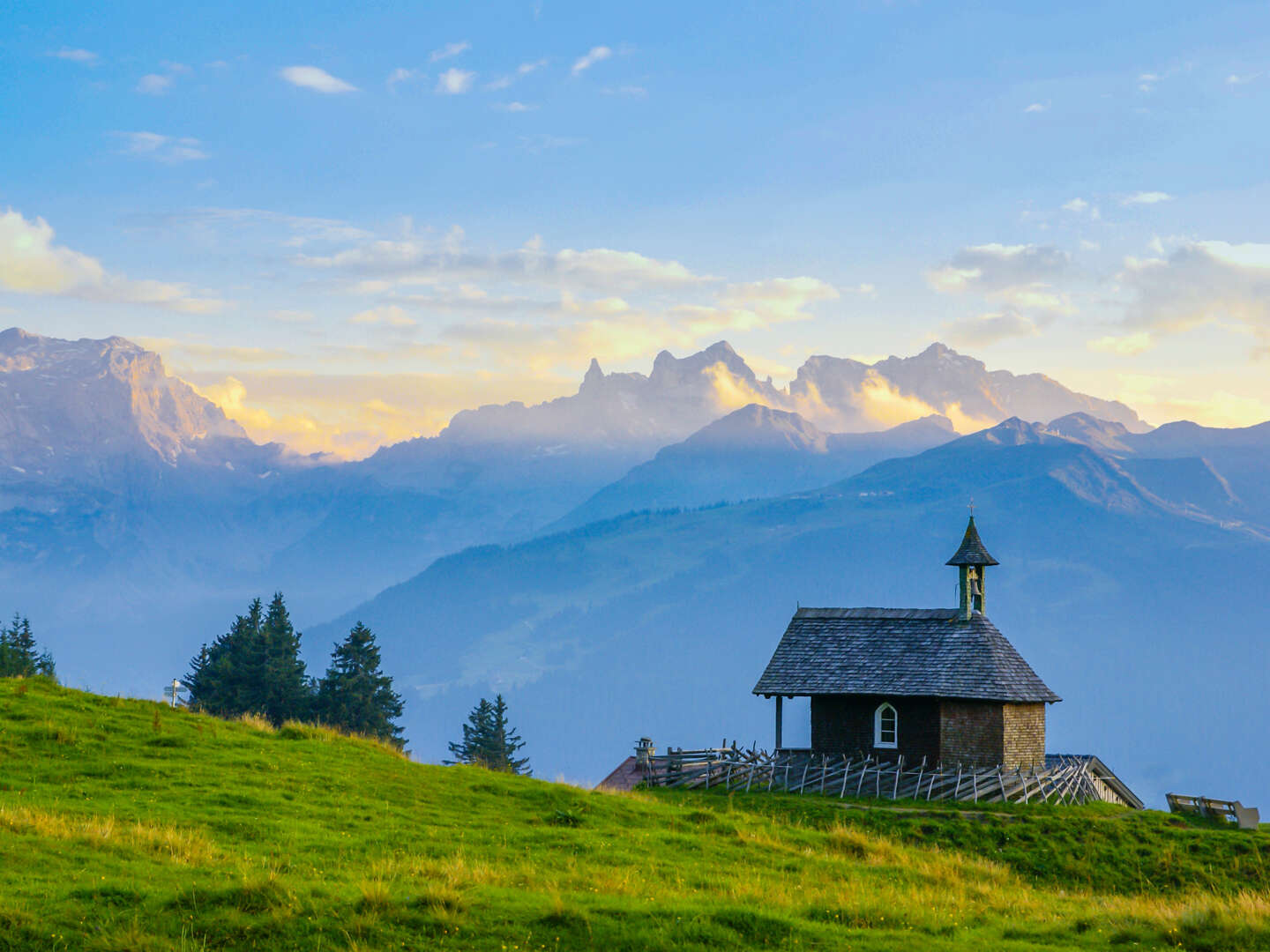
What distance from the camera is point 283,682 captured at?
77312 millimetres

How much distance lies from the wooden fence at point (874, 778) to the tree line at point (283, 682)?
31544mm

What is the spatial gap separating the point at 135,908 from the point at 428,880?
14.2 feet

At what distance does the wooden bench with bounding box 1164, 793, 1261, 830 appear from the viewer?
4197cm

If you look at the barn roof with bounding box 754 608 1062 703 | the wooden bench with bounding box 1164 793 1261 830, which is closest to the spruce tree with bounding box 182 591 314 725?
the barn roof with bounding box 754 608 1062 703

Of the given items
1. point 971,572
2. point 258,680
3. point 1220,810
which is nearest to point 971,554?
point 971,572

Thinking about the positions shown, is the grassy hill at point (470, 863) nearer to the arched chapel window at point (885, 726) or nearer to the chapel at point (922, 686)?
the chapel at point (922, 686)

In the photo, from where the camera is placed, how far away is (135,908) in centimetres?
1627

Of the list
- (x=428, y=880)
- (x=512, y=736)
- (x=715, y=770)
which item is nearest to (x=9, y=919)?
(x=428, y=880)

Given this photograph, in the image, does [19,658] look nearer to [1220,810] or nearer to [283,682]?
[283,682]

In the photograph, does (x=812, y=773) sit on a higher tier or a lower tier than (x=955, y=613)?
lower

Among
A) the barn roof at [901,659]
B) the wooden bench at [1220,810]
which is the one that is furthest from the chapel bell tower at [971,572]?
the wooden bench at [1220,810]

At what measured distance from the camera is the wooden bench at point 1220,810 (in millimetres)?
41969

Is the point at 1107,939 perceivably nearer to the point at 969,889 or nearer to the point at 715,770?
the point at 969,889

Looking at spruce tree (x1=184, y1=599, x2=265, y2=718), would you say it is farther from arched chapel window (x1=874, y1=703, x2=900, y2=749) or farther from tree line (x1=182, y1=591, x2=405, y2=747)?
arched chapel window (x1=874, y1=703, x2=900, y2=749)
